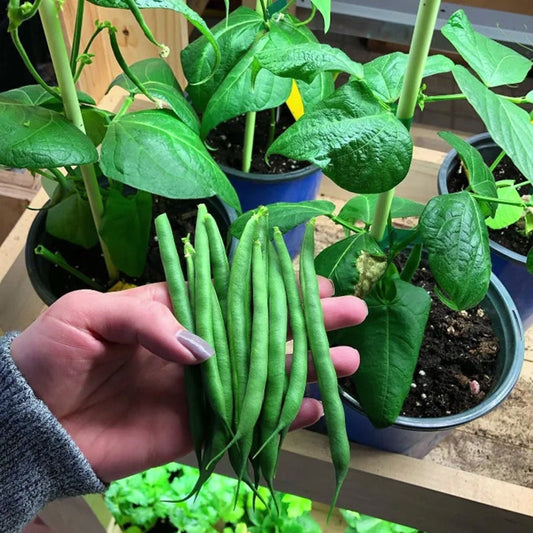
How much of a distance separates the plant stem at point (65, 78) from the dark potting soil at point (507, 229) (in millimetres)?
541

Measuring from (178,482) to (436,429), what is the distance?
1.79ft

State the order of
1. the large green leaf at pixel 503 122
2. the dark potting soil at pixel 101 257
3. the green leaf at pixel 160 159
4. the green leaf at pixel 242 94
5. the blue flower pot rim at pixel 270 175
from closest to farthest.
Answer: the large green leaf at pixel 503 122 < the green leaf at pixel 160 159 < the green leaf at pixel 242 94 < the dark potting soil at pixel 101 257 < the blue flower pot rim at pixel 270 175

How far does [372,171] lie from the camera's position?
0.46 metres

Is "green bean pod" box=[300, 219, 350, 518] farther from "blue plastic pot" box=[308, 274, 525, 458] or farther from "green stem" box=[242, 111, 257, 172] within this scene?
"green stem" box=[242, 111, 257, 172]

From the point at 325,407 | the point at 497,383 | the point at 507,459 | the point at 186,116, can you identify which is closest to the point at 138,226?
the point at 186,116

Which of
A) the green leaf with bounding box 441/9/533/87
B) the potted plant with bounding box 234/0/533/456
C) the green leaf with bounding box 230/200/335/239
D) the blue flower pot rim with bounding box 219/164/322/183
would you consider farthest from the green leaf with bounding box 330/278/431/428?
the blue flower pot rim with bounding box 219/164/322/183

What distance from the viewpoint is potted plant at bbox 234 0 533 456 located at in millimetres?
464

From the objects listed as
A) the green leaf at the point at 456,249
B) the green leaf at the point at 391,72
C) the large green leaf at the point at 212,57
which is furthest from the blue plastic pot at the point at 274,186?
the green leaf at the point at 456,249

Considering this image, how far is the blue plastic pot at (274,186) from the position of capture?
880 millimetres

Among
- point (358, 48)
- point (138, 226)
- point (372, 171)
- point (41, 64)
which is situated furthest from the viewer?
point (358, 48)

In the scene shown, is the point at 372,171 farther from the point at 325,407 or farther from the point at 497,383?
the point at 497,383

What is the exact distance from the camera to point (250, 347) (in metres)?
0.51

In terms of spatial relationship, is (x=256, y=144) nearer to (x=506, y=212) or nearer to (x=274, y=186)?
(x=274, y=186)

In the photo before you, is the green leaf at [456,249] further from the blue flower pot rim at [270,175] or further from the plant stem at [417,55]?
the blue flower pot rim at [270,175]
